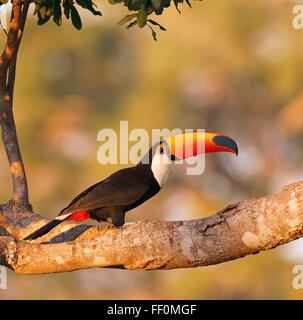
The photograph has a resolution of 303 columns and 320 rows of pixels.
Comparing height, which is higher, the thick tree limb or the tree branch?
the tree branch

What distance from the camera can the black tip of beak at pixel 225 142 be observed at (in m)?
5.54

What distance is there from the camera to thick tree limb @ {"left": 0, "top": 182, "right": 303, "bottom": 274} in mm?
3461

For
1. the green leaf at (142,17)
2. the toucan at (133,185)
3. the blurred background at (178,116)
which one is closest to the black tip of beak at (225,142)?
the toucan at (133,185)

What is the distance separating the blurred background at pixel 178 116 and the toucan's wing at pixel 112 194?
30.1 ft

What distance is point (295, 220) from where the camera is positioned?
3387mm

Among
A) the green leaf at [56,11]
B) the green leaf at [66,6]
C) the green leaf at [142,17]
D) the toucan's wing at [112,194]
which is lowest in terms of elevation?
the toucan's wing at [112,194]

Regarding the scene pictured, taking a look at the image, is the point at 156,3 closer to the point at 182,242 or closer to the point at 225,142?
the point at 182,242

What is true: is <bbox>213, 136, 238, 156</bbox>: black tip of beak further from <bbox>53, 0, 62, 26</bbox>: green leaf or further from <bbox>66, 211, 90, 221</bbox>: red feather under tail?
<bbox>53, 0, 62, 26</bbox>: green leaf

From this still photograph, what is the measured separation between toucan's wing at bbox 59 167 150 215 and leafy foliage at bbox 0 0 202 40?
1261 mm

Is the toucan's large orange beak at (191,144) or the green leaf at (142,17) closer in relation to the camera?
the green leaf at (142,17)

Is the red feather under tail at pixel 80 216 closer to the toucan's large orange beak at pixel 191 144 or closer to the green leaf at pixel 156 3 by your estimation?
the toucan's large orange beak at pixel 191 144

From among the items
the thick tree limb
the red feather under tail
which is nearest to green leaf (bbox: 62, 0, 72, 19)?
the red feather under tail

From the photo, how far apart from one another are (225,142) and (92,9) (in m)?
1.69

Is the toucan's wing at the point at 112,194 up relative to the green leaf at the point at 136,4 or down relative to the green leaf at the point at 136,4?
down
